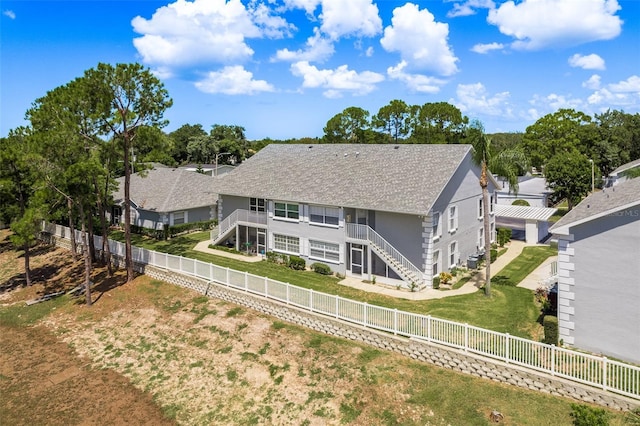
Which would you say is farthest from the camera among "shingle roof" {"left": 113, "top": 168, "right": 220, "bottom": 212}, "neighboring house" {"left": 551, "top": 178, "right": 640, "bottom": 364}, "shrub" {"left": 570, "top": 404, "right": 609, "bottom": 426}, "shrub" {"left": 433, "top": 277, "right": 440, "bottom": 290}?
"shingle roof" {"left": 113, "top": 168, "right": 220, "bottom": 212}

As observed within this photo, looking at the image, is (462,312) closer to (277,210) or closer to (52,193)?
(277,210)

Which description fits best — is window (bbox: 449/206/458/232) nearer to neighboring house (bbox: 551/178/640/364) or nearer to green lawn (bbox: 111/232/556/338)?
green lawn (bbox: 111/232/556/338)

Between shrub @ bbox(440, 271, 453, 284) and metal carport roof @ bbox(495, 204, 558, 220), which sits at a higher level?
metal carport roof @ bbox(495, 204, 558, 220)

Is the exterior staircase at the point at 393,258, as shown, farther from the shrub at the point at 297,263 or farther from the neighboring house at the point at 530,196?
the neighboring house at the point at 530,196

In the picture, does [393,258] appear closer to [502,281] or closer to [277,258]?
[502,281]

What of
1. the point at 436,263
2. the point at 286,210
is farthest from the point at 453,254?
the point at 286,210

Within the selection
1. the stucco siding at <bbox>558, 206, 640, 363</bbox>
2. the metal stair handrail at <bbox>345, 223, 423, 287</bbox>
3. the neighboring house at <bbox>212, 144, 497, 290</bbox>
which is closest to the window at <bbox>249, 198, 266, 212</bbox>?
the neighboring house at <bbox>212, 144, 497, 290</bbox>
